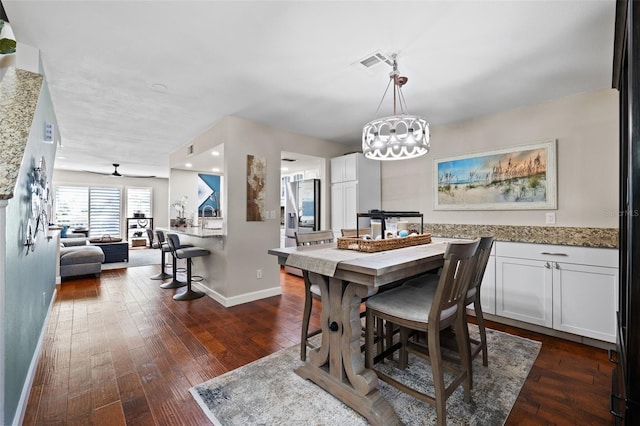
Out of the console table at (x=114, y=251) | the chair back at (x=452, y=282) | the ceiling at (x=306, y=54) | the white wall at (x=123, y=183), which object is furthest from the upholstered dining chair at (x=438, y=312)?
the white wall at (x=123, y=183)

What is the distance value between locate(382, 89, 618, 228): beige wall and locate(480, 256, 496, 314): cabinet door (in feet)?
1.91

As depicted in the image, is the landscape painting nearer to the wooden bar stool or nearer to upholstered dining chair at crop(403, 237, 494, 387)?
upholstered dining chair at crop(403, 237, 494, 387)

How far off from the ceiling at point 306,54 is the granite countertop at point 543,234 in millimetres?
1352

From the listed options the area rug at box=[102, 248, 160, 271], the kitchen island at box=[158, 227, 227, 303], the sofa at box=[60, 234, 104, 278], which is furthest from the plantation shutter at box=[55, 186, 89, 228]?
the kitchen island at box=[158, 227, 227, 303]

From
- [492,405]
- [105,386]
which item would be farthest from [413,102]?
[105,386]

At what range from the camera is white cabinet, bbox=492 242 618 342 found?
245 cm

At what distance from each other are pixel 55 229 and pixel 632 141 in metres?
5.58

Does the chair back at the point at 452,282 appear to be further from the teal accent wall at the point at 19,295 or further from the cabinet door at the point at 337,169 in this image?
the cabinet door at the point at 337,169

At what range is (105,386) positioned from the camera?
6.28 feet

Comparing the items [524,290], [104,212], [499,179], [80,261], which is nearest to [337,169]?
[499,179]

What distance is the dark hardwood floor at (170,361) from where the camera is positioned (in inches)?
66.1

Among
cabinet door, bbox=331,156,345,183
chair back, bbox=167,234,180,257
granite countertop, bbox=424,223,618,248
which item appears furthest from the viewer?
cabinet door, bbox=331,156,345,183

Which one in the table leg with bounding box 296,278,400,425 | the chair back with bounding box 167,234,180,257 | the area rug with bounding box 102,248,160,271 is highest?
the chair back with bounding box 167,234,180,257

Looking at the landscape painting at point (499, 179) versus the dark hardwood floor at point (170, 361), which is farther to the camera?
the landscape painting at point (499, 179)
